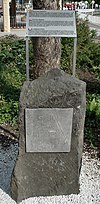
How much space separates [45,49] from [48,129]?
11.3 feet

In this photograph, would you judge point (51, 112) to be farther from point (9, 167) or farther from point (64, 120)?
point (9, 167)

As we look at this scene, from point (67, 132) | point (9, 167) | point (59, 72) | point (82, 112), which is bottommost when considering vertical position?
point (9, 167)

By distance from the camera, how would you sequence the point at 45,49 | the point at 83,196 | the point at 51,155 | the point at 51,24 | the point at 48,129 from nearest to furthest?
1. the point at 48,129
2. the point at 51,155
3. the point at 83,196
4. the point at 51,24
5. the point at 45,49

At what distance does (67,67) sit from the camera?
8.52m

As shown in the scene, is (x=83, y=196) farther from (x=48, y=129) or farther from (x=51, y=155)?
(x=48, y=129)

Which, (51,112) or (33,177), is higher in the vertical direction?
(51,112)

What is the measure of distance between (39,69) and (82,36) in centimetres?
323

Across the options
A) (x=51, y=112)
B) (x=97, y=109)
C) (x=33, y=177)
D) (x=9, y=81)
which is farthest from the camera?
(x=9, y=81)

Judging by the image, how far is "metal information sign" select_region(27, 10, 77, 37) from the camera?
4.80 m

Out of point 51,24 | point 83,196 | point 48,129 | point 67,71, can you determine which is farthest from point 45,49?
point 83,196

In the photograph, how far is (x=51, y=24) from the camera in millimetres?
4910

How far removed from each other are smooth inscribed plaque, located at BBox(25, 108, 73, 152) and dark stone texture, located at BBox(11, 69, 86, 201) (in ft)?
0.16

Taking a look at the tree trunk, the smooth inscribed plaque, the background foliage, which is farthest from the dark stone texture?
the tree trunk

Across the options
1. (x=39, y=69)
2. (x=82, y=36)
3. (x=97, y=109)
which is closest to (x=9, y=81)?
(x=39, y=69)
